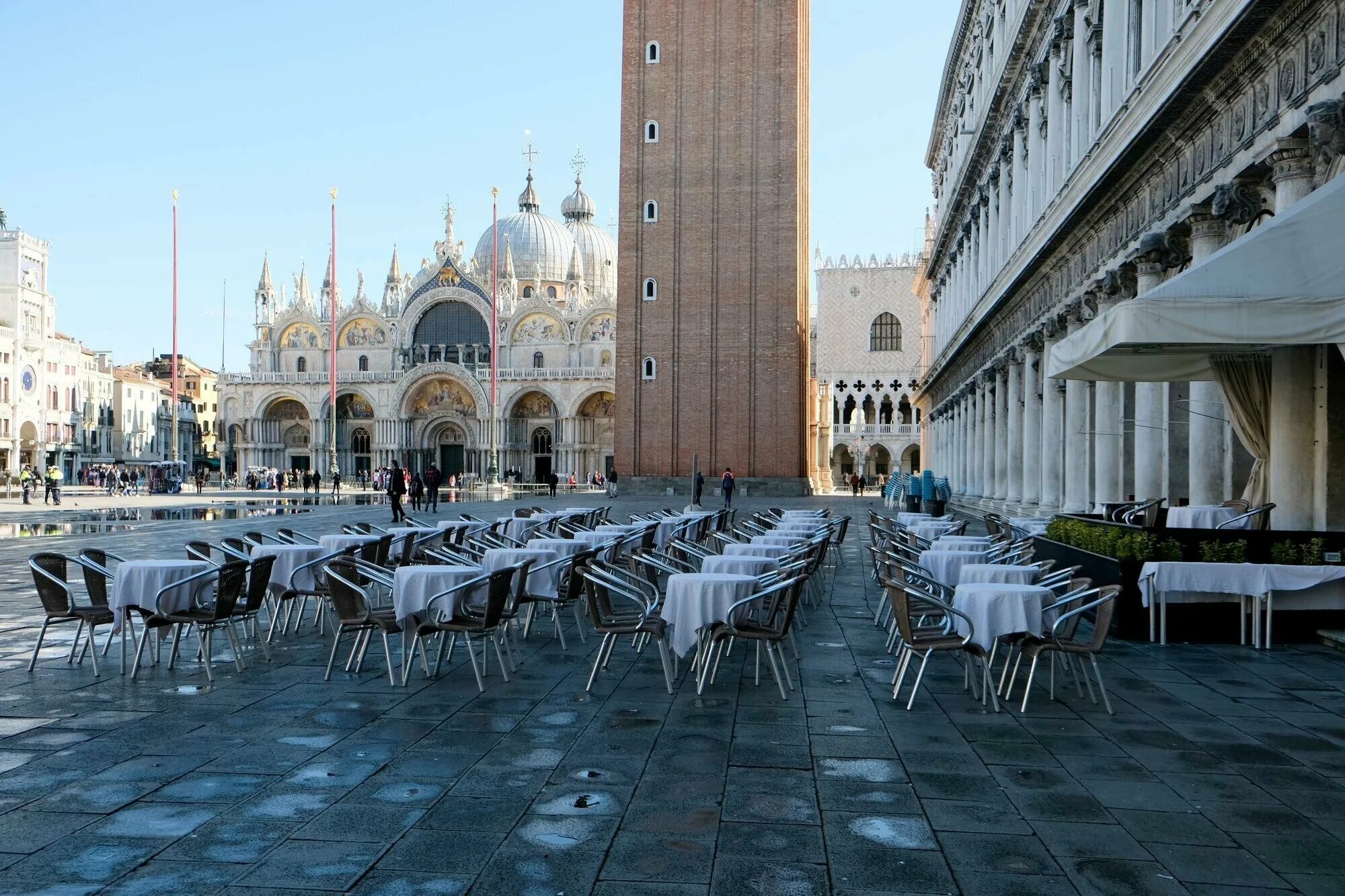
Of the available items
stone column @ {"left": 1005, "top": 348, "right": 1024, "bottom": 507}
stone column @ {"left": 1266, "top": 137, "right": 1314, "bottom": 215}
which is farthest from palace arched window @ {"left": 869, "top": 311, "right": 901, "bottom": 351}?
stone column @ {"left": 1266, "top": 137, "right": 1314, "bottom": 215}

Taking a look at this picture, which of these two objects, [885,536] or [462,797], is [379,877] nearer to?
[462,797]

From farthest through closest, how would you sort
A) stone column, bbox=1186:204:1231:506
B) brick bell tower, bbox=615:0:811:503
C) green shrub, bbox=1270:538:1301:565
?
brick bell tower, bbox=615:0:811:503, stone column, bbox=1186:204:1231:506, green shrub, bbox=1270:538:1301:565

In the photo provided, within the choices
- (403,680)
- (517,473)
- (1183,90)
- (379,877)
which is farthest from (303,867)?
(517,473)

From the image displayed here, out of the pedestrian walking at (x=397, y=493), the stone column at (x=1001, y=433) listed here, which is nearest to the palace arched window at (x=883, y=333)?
the stone column at (x=1001, y=433)

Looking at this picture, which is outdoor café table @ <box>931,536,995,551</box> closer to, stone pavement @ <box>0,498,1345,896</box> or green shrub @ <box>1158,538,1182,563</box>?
green shrub @ <box>1158,538,1182,563</box>

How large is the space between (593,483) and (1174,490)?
151 feet

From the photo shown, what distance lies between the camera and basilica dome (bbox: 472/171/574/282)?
80812 millimetres

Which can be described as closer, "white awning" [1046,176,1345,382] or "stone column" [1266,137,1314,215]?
"white awning" [1046,176,1345,382]

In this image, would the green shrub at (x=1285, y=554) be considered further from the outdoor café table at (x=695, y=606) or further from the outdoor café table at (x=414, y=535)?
the outdoor café table at (x=414, y=535)

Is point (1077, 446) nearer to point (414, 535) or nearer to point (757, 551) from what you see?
point (757, 551)

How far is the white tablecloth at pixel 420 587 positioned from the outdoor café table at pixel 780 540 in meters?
4.69

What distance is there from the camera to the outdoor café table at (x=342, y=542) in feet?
33.1

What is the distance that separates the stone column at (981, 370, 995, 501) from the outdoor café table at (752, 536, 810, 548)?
50.1ft

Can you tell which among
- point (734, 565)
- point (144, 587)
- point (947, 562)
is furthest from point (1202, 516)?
point (144, 587)
